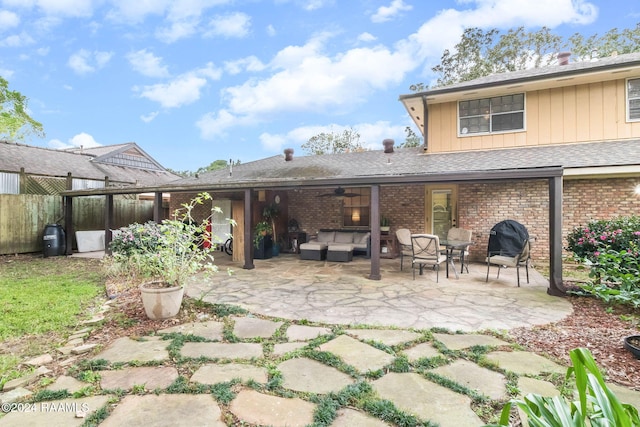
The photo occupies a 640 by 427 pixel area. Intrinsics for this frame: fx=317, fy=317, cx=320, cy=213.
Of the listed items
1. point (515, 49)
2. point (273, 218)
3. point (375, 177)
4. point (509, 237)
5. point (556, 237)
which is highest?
point (515, 49)

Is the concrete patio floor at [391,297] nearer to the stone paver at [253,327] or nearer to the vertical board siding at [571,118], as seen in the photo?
the stone paver at [253,327]

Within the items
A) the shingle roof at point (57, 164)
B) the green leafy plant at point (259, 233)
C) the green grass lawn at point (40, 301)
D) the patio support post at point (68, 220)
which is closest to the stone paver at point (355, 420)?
the green grass lawn at point (40, 301)

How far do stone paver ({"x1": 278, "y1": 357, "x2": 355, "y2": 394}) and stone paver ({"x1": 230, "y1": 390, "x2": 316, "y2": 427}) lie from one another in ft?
0.58

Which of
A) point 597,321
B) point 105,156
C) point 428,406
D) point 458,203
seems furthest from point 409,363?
point 105,156

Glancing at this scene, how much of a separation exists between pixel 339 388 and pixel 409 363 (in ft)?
2.36

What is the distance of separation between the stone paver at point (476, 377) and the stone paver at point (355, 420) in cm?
83

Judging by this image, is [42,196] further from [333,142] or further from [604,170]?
[333,142]

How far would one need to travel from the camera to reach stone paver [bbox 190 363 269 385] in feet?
7.90

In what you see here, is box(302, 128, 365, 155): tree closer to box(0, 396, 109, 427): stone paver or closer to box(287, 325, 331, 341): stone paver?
box(287, 325, 331, 341): stone paver

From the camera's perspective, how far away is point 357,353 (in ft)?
9.42

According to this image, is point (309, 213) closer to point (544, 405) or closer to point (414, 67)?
point (544, 405)

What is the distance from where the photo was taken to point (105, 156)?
64.9ft

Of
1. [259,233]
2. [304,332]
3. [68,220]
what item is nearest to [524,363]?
[304,332]

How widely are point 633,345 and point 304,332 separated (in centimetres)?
310
